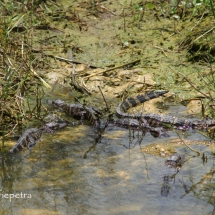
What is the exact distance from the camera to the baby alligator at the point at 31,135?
6207 millimetres

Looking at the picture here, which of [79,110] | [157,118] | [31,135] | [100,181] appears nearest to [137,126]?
[157,118]

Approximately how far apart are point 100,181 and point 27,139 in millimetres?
1414

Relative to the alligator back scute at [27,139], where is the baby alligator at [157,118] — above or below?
above

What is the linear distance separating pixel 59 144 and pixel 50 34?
417 centimetres

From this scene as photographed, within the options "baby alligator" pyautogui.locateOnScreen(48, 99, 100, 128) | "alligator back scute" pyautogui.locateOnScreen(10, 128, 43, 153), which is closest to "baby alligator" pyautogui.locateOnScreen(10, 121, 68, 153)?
"alligator back scute" pyautogui.locateOnScreen(10, 128, 43, 153)

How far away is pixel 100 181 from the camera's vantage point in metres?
5.36

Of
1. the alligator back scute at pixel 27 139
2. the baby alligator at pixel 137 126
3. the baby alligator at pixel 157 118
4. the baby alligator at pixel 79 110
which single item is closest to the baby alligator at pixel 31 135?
the alligator back scute at pixel 27 139

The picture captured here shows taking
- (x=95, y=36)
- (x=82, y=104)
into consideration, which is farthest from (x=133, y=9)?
(x=82, y=104)

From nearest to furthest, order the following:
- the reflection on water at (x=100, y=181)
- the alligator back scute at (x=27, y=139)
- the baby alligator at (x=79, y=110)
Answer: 1. the reflection on water at (x=100, y=181)
2. the alligator back scute at (x=27, y=139)
3. the baby alligator at (x=79, y=110)

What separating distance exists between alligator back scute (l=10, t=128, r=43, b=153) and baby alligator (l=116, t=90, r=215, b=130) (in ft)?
5.01

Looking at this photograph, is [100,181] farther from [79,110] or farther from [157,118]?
[79,110]

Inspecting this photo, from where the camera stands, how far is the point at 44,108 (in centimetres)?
746

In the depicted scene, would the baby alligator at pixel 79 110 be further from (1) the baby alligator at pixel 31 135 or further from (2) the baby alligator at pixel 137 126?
(1) the baby alligator at pixel 31 135

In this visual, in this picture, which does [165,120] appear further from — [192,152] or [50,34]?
[50,34]
